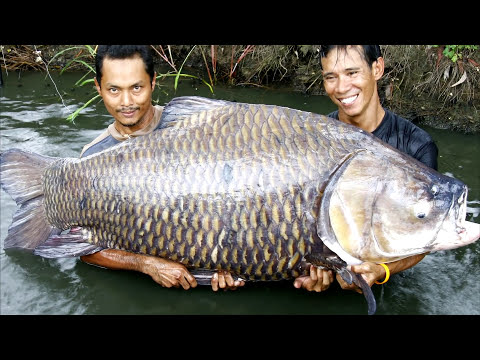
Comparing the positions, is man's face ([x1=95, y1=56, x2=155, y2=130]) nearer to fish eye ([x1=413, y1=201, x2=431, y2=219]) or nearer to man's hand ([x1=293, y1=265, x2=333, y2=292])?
man's hand ([x1=293, y1=265, x2=333, y2=292])

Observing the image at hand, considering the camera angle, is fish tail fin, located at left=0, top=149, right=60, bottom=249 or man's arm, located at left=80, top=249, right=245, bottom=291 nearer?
man's arm, located at left=80, top=249, right=245, bottom=291

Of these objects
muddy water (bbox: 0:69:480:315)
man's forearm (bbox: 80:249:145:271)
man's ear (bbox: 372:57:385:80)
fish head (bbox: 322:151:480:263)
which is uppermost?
man's ear (bbox: 372:57:385:80)

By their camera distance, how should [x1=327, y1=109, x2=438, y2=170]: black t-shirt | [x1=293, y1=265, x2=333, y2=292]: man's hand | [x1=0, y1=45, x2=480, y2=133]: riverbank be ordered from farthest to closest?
1. [x1=0, y1=45, x2=480, y2=133]: riverbank
2. [x1=327, y1=109, x2=438, y2=170]: black t-shirt
3. [x1=293, y1=265, x2=333, y2=292]: man's hand

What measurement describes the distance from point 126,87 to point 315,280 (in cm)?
162

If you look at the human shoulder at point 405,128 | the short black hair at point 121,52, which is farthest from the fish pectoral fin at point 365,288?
the short black hair at point 121,52

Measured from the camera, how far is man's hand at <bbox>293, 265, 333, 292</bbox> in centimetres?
274

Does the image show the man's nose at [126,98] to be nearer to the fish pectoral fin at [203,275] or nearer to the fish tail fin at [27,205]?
the fish tail fin at [27,205]

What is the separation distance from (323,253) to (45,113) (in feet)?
13.3

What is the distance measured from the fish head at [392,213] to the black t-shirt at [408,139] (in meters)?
0.56

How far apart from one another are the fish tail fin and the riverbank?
231cm

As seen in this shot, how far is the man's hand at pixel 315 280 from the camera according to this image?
2.74 meters

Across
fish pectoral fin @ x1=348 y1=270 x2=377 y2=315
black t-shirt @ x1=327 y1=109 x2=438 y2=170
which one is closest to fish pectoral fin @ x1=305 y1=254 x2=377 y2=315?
fish pectoral fin @ x1=348 y1=270 x2=377 y2=315

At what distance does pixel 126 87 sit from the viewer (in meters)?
3.22
